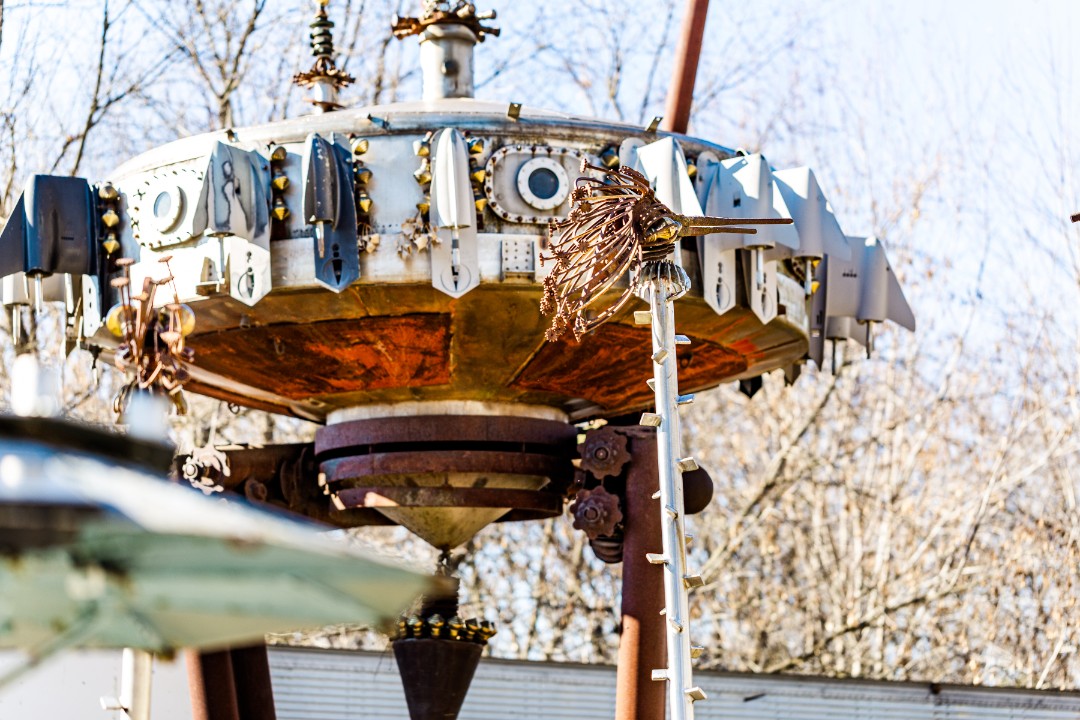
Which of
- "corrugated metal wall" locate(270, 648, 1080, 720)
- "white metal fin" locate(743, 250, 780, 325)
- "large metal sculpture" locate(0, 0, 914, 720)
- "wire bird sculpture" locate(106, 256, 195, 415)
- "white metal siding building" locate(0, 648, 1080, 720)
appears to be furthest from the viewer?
"corrugated metal wall" locate(270, 648, 1080, 720)

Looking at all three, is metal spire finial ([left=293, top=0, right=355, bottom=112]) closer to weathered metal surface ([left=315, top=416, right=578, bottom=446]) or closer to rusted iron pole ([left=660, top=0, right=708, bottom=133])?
weathered metal surface ([left=315, top=416, right=578, bottom=446])

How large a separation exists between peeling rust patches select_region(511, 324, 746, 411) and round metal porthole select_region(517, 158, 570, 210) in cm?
107

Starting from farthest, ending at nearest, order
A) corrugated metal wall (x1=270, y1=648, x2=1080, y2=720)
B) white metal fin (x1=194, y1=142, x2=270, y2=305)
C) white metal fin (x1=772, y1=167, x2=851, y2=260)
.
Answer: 1. corrugated metal wall (x1=270, y1=648, x2=1080, y2=720)
2. white metal fin (x1=772, y1=167, x2=851, y2=260)
3. white metal fin (x1=194, y1=142, x2=270, y2=305)

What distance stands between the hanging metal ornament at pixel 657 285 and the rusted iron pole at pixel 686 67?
3.34 metres

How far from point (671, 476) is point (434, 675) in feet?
16.6

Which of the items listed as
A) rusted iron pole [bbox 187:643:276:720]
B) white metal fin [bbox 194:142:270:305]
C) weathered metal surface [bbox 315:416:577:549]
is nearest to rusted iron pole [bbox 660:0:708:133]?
weathered metal surface [bbox 315:416:577:549]

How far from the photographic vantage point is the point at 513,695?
16516mm

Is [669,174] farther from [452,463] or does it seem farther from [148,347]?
[148,347]

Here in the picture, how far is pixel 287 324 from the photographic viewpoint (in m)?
12.6

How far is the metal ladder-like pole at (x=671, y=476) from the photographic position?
9320mm

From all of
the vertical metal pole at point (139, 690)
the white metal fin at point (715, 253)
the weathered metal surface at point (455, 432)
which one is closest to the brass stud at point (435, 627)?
the weathered metal surface at point (455, 432)

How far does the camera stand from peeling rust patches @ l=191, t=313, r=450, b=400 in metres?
12.6

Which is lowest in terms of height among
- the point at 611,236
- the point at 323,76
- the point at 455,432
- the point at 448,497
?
the point at 448,497

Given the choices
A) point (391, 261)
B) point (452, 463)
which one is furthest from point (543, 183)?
point (452, 463)
